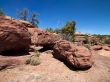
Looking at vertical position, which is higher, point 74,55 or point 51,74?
Answer: point 74,55

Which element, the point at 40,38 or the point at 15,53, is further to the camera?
the point at 40,38

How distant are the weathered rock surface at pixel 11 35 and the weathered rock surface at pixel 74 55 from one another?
2910mm

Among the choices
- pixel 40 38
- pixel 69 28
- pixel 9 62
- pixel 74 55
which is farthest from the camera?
pixel 69 28

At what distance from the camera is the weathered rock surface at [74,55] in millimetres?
12016

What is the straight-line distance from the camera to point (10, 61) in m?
11.1

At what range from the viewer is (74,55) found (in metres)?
12.5

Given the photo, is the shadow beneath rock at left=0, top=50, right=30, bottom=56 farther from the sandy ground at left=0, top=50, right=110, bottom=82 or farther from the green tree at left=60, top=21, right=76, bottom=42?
the green tree at left=60, top=21, right=76, bottom=42

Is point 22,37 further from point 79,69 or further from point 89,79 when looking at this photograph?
point 89,79

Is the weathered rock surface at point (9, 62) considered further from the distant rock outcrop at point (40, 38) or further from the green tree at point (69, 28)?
the green tree at point (69, 28)

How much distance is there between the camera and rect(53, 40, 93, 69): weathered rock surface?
39.4 ft

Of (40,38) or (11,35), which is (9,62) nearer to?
(11,35)

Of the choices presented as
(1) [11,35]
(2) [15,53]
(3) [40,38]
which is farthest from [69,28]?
(1) [11,35]

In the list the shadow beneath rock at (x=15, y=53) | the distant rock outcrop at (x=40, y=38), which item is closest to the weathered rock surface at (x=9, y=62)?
the shadow beneath rock at (x=15, y=53)

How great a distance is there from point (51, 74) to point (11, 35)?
3.93m
